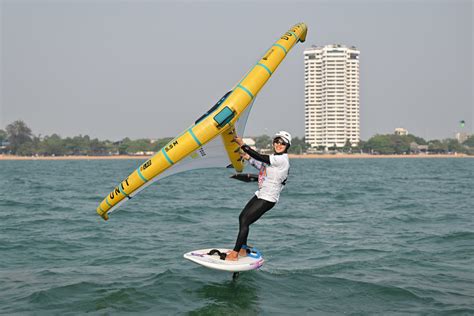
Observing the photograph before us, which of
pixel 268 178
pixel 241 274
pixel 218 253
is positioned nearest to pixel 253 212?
pixel 268 178

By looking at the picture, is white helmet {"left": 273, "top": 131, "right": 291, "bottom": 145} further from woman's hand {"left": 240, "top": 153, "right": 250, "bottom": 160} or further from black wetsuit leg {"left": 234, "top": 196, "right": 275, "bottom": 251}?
black wetsuit leg {"left": 234, "top": 196, "right": 275, "bottom": 251}

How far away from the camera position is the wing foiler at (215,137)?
8625 millimetres

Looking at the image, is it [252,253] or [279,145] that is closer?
[279,145]

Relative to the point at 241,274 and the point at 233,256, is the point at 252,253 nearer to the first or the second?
the point at 233,256

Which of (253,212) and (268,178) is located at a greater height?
(268,178)

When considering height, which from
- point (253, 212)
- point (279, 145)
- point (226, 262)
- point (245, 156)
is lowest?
point (226, 262)

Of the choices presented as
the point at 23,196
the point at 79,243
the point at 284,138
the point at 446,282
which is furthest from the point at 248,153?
the point at 23,196

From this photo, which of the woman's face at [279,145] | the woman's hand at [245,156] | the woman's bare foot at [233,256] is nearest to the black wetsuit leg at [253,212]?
the woman's bare foot at [233,256]

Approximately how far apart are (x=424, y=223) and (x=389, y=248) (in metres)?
4.92

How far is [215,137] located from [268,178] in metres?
1.17

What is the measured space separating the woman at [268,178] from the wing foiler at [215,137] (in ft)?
1.57

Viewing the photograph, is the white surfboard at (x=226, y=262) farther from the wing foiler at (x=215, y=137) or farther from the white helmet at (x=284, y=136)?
the white helmet at (x=284, y=136)

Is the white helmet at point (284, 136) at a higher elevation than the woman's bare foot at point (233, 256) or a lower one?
higher

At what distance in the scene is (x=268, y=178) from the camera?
916cm
